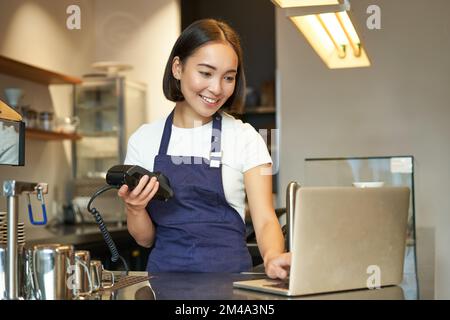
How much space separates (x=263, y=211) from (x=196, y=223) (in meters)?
0.17

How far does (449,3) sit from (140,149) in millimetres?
1766

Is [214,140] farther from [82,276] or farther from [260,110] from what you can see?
[260,110]

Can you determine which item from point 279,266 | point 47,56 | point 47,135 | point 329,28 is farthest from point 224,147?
point 47,56

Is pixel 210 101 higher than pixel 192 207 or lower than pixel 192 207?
higher

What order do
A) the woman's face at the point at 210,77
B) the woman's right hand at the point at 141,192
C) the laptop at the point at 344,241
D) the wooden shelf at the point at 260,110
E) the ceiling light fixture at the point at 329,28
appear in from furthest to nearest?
the wooden shelf at the point at 260,110 → the ceiling light fixture at the point at 329,28 → the woman's face at the point at 210,77 → the woman's right hand at the point at 141,192 → the laptop at the point at 344,241

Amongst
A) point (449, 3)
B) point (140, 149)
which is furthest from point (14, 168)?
point (449, 3)

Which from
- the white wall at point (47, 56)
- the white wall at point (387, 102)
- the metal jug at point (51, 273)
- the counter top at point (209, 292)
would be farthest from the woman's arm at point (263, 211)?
the white wall at point (47, 56)

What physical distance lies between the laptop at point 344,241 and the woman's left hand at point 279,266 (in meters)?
0.01

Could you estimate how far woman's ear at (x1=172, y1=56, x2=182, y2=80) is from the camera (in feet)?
5.87

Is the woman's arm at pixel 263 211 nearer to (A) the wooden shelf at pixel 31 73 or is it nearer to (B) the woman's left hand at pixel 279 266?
(B) the woman's left hand at pixel 279 266

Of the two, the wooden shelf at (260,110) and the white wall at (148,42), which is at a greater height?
the white wall at (148,42)

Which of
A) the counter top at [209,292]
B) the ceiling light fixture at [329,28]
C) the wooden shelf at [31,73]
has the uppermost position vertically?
the wooden shelf at [31,73]

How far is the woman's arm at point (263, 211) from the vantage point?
5.28ft

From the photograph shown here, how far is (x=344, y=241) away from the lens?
1.25m
